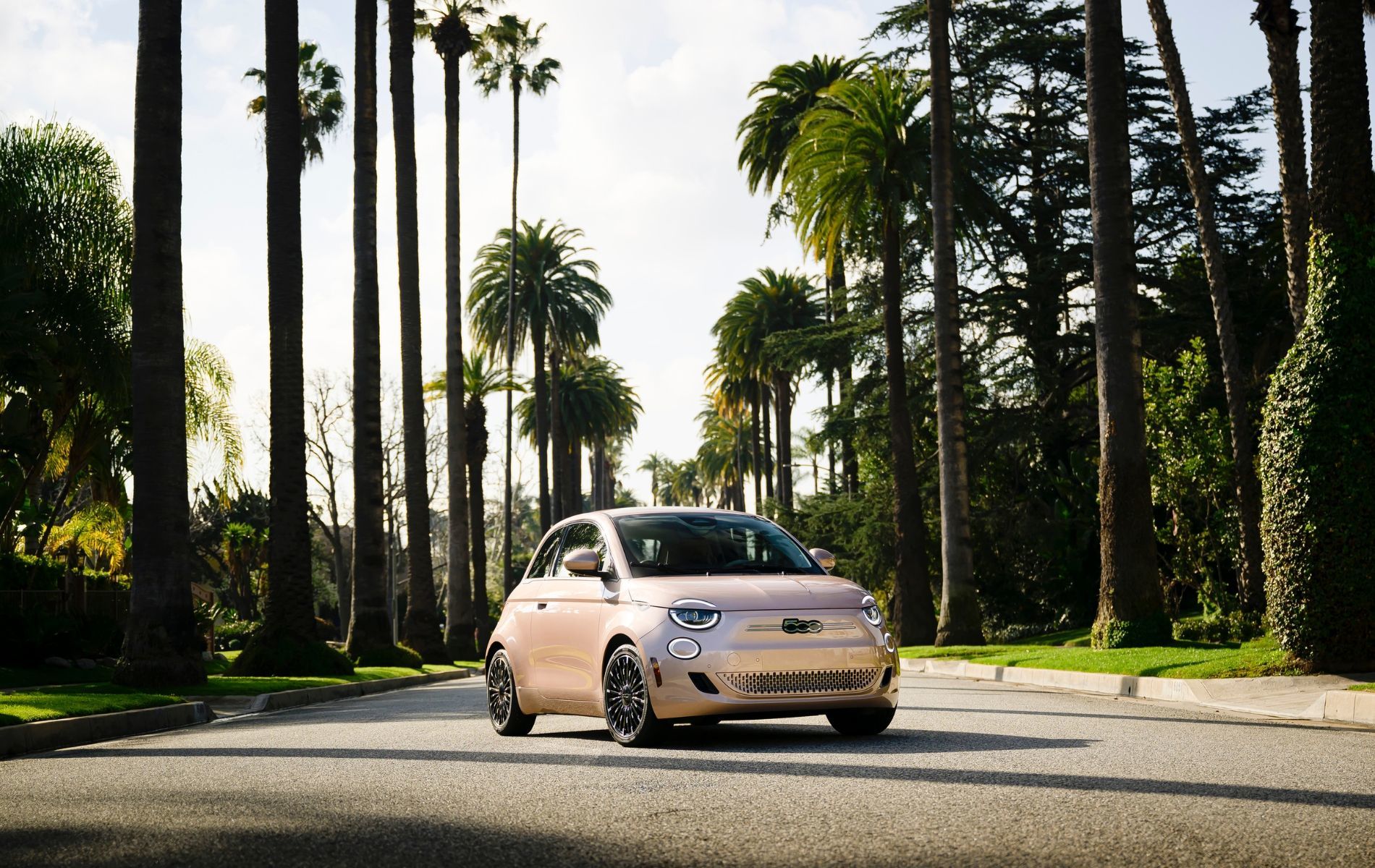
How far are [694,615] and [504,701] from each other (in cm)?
281

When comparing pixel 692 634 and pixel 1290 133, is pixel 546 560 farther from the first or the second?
pixel 1290 133

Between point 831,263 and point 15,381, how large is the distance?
64.4 feet

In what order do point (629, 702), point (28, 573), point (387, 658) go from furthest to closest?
point (387, 658)
point (28, 573)
point (629, 702)

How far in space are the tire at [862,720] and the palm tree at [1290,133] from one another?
34.3 ft

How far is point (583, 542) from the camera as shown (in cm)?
1197

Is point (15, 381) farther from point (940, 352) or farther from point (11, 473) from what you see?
point (940, 352)

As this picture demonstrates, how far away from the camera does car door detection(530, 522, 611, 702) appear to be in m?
10.9

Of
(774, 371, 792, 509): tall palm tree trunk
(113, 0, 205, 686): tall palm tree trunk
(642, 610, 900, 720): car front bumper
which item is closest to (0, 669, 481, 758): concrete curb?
(113, 0, 205, 686): tall palm tree trunk

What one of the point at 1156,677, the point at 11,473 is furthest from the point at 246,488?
the point at 1156,677

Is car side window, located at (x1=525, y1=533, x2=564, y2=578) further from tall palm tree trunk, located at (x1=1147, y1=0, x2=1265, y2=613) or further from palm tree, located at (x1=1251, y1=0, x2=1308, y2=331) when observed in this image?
tall palm tree trunk, located at (x1=1147, y1=0, x2=1265, y2=613)

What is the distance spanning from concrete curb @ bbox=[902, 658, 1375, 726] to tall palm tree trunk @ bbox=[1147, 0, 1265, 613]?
8880mm

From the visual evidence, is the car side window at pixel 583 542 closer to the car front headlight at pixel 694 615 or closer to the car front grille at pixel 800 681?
the car front headlight at pixel 694 615

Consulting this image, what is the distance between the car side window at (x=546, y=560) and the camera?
483 inches

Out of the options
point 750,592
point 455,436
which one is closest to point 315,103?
point 455,436
